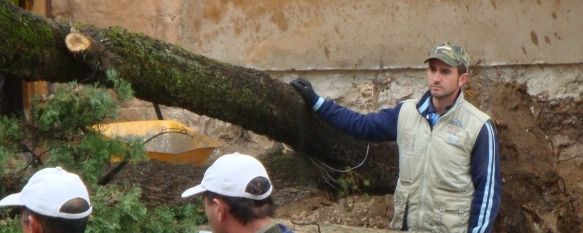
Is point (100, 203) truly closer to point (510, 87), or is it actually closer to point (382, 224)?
point (382, 224)

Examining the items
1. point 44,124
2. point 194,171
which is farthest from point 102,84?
point 194,171

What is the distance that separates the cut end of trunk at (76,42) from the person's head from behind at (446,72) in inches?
62.8

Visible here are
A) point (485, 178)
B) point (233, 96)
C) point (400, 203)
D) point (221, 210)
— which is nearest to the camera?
point (221, 210)

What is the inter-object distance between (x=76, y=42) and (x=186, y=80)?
2.22 ft

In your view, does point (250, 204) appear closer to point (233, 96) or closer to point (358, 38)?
point (233, 96)

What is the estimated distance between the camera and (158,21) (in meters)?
9.60

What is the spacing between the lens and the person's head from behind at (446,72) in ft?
19.5

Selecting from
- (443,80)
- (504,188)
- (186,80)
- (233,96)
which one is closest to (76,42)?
(186,80)

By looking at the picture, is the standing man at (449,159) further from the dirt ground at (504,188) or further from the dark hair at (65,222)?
the dark hair at (65,222)

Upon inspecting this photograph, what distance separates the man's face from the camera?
5.95m

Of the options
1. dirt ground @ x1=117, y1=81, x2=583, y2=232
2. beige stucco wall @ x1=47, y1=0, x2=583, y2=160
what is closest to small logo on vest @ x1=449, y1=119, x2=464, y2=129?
dirt ground @ x1=117, y1=81, x2=583, y2=232

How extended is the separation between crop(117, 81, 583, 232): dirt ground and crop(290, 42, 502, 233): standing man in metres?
0.78

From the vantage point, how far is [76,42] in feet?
19.0

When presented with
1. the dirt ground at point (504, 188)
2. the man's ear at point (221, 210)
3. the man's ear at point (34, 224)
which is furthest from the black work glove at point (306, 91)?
the man's ear at point (34, 224)
